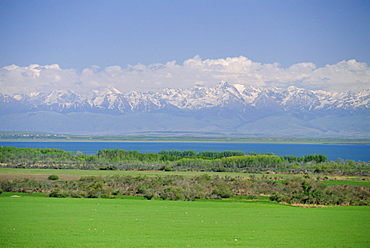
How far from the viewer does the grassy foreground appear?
52.4 feet

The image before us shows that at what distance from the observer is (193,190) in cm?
4038

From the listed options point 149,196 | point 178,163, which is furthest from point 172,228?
point 178,163

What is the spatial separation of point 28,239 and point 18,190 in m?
25.9

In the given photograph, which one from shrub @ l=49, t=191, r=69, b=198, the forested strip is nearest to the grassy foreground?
shrub @ l=49, t=191, r=69, b=198

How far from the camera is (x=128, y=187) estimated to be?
→ 43.7 m

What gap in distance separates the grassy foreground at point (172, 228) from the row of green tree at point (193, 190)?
10583 millimetres

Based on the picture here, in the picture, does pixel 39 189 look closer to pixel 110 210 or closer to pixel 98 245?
pixel 110 210

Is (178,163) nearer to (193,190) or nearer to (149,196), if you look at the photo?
(193,190)

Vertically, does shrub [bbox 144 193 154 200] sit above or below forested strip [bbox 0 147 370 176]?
above

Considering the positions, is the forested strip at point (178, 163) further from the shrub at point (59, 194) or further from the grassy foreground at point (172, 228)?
the grassy foreground at point (172, 228)

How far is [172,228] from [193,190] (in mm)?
21470

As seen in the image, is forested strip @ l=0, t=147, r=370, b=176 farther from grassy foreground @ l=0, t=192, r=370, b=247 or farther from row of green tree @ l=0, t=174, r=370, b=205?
grassy foreground @ l=0, t=192, r=370, b=247

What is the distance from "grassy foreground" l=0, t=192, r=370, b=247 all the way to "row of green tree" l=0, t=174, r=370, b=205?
10583 millimetres

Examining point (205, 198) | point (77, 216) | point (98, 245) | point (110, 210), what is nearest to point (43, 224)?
point (77, 216)
